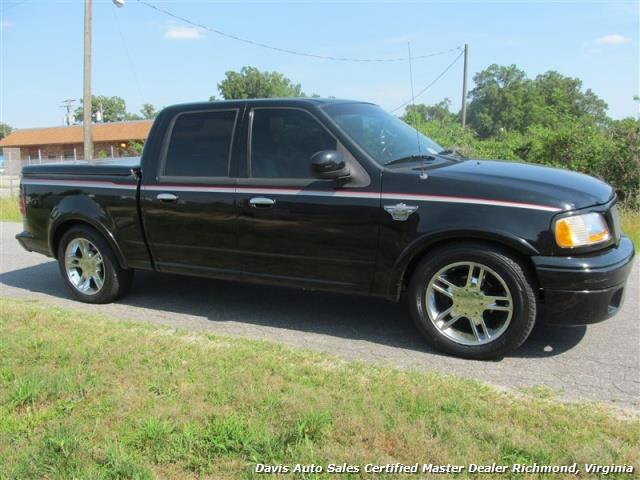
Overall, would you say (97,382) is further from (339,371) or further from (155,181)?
(155,181)

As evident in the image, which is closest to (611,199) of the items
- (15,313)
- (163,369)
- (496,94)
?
(163,369)

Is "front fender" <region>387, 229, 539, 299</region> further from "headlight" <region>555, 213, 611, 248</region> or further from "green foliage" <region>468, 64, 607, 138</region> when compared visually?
"green foliage" <region>468, 64, 607, 138</region>

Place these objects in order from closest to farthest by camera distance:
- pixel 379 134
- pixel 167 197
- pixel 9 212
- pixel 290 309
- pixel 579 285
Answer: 1. pixel 579 285
2. pixel 379 134
3. pixel 167 197
4. pixel 290 309
5. pixel 9 212

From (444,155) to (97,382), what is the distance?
3277 mm

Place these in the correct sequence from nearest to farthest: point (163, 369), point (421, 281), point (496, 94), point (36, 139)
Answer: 1. point (163, 369)
2. point (421, 281)
3. point (36, 139)
4. point (496, 94)

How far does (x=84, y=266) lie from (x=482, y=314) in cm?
404

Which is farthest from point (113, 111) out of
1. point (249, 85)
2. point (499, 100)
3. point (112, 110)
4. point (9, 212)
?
point (9, 212)

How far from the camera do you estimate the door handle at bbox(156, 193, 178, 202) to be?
5.11 metres

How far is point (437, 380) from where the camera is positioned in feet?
12.1

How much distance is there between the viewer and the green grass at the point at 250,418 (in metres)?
2.77

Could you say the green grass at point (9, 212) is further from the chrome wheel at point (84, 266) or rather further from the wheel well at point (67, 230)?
the chrome wheel at point (84, 266)

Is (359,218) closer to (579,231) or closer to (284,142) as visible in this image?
(284,142)

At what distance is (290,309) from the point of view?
18.1 feet

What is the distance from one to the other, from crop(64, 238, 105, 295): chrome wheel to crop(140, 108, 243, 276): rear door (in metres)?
0.89
